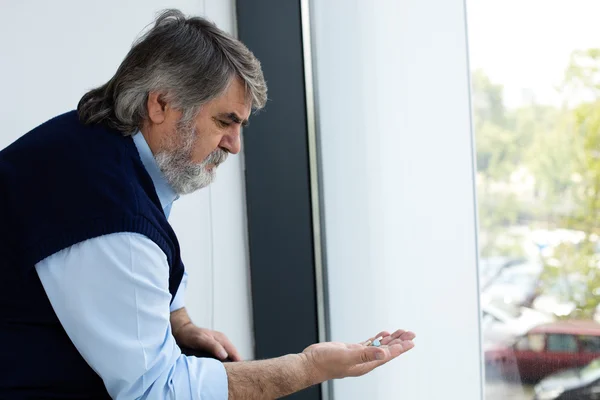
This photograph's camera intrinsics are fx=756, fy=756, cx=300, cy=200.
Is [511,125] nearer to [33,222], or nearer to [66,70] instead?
[33,222]

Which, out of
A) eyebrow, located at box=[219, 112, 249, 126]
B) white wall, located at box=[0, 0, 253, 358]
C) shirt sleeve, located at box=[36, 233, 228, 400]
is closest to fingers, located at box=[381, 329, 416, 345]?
shirt sleeve, located at box=[36, 233, 228, 400]

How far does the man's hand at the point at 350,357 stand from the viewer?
1.41 m

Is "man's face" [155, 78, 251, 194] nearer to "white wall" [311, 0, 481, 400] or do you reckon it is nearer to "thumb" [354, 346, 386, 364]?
"thumb" [354, 346, 386, 364]

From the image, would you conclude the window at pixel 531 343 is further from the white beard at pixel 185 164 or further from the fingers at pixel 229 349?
the white beard at pixel 185 164

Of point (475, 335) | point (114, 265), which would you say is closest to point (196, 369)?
point (114, 265)

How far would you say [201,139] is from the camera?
158 centimetres

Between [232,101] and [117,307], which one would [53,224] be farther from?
[232,101]

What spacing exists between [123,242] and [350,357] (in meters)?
0.47

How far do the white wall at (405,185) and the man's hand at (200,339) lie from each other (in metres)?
0.63

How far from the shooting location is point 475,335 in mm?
2066

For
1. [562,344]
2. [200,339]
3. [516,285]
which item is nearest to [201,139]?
[200,339]

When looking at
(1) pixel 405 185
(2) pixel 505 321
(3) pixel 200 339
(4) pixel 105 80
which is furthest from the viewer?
(4) pixel 105 80

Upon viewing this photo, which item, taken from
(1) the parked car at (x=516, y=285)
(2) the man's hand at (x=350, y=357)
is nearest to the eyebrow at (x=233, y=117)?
(2) the man's hand at (x=350, y=357)

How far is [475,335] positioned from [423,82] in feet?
2.34
